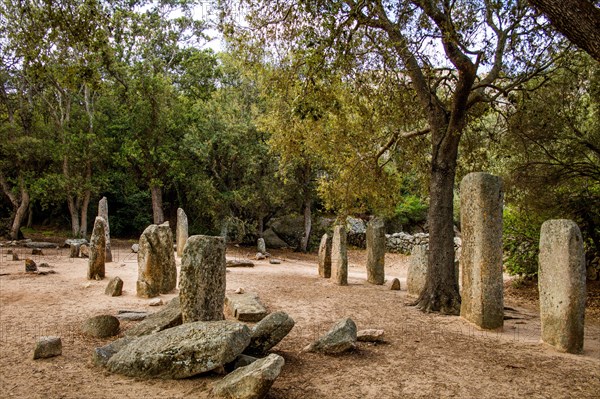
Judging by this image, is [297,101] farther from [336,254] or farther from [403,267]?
[403,267]

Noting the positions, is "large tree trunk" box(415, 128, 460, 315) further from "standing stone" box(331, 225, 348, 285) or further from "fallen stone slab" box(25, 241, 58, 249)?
"fallen stone slab" box(25, 241, 58, 249)

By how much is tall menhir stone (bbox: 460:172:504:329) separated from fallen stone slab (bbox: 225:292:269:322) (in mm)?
3853

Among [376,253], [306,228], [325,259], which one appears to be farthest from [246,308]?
[306,228]

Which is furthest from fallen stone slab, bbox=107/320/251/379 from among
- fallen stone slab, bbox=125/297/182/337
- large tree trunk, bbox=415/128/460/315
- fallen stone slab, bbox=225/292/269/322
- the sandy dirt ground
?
large tree trunk, bbox=415/128/460/315

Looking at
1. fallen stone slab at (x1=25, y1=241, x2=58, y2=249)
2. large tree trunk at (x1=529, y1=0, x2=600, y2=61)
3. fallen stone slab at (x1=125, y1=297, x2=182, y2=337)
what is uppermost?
large tree trunk at (x1=529, y1=0, x2=600, y2=61)

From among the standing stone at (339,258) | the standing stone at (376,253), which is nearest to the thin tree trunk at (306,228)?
the standing stone at (339,258)

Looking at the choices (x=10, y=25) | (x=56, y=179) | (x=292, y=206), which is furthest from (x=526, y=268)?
(x=10, y=25)

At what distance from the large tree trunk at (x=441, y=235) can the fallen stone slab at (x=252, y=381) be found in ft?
19.7

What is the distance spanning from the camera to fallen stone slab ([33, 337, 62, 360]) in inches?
240

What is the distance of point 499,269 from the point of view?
814 cm

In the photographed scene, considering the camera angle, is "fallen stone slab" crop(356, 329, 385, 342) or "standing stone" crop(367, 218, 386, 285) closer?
"fallen stone slab" crop(356, 329, 385, 342)

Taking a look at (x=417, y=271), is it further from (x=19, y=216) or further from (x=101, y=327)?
(x=19, y=216)

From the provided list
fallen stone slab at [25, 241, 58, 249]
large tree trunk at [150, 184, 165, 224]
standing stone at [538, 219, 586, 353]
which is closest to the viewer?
standing stone at [538, 219, 586, 353]

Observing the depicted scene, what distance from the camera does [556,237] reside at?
6.87 metres
